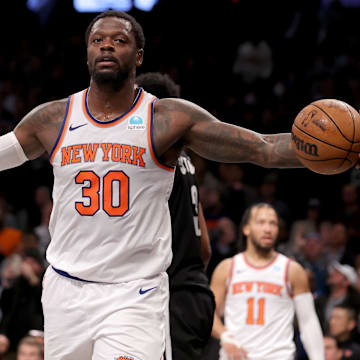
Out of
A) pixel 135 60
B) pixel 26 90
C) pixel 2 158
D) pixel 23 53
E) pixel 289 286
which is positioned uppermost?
pixel 23 53

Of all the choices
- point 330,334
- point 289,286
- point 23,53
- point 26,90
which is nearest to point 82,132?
point 289,286

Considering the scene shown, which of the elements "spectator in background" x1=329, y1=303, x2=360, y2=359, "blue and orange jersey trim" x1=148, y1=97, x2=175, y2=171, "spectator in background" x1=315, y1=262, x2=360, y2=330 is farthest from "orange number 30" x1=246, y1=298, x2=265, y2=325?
"blue and orange jersey trim" x1=148, y1=97, x2=175, y2=171

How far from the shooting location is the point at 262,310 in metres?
6.09

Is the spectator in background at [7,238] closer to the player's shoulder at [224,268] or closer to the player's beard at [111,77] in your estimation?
the player's shoulder at [224,268]

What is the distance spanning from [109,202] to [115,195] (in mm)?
38

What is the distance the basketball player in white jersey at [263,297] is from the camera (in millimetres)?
5918

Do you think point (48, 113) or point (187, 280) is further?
point (187, 280)

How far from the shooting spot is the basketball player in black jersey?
12.9ft

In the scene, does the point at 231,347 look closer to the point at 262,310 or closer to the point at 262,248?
the point at 262,310

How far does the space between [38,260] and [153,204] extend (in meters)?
4.88

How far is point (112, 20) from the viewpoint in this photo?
3.42 meters

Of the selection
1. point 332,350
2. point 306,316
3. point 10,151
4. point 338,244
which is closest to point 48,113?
point 10,151

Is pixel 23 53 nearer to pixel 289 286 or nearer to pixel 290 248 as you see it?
pixel 290 248

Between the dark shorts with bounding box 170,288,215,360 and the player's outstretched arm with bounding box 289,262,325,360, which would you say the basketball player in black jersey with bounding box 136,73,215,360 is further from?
the player's outstretched arm with bounding box 289,262,325,360
